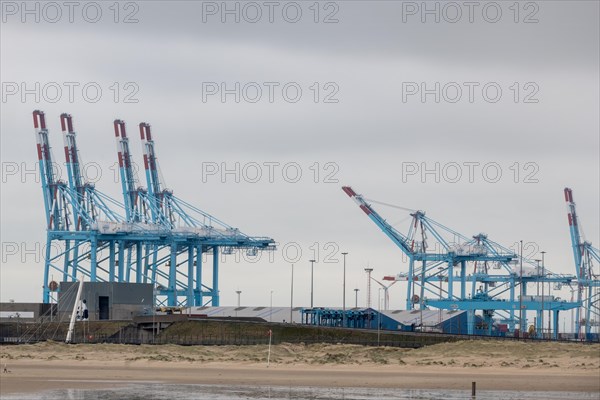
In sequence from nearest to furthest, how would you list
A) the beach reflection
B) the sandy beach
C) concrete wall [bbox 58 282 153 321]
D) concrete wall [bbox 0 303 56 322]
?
the beach reflection → the sandy beach → concrete wall [bbox 58 282 153 321] → concrete wall [bbox 0 303 56 322]

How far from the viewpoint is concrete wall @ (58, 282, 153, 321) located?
133625 millimetres

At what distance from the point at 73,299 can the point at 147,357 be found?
50.2 meters

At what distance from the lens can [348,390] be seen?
5978 cm

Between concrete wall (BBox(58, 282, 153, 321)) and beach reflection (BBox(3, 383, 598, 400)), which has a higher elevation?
concrete wall (BBox(58, 282, 153, 321))

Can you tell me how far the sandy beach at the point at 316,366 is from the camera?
6506cm

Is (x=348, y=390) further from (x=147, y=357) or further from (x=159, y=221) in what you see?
(x=159, y=221)

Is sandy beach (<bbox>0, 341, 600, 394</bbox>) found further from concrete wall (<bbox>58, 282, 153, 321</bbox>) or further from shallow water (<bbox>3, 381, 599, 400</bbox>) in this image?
concrete wall (<bbox>58, 282, 153, 321</bbox>)

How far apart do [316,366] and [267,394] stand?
74.5 ft

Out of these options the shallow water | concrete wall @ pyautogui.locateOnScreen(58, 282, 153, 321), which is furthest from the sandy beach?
concrete wall @ pyautogui.locateOnScreen(58, 282, 153, 321)

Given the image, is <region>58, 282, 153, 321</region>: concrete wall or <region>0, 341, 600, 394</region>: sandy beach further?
<region>58, 282, 153, 321</region>: concrete wall

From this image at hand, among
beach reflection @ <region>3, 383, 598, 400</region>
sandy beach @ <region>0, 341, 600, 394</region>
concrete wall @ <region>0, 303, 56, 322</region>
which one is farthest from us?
concrete wall @ <region>0, 303, 56, 322</region>

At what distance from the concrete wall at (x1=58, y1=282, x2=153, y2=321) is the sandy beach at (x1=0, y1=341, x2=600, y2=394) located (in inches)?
1297

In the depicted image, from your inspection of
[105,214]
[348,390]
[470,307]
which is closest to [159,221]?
[105,214]

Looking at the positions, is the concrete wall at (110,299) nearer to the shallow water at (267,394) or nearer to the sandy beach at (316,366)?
the sandy beach at (316,366)
